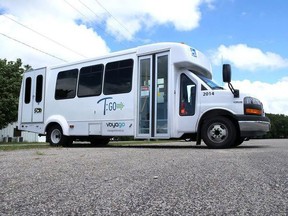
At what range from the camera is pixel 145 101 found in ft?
34.7

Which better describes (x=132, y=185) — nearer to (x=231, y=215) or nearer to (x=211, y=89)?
(x=231, y=215)

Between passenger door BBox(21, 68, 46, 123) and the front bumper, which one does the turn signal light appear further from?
passenger door BBox(21, 68, 46, 123)

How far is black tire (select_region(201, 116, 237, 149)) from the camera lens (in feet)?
30.0

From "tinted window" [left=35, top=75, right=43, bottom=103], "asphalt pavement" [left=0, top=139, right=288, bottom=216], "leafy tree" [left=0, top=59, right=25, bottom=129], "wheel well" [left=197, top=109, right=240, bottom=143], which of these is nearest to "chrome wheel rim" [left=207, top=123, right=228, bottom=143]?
"wheel well" [left=197, top=109, right=240, bottom=143]

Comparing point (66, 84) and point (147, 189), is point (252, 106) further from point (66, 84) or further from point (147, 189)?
point (66, 84)

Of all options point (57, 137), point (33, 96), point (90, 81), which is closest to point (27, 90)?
point (33, 96)

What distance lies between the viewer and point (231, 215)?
9.25 feet

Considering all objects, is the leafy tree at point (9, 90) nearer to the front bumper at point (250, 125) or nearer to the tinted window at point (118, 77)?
the tinted window at point (118, 77)

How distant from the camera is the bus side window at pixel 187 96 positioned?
988 centimetres

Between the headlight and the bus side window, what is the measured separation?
1.37 meters

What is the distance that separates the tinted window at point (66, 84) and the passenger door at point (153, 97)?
279 cm

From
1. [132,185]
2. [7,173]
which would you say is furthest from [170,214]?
[7,173]

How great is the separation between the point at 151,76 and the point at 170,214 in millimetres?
7871

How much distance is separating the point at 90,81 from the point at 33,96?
9.07ft
